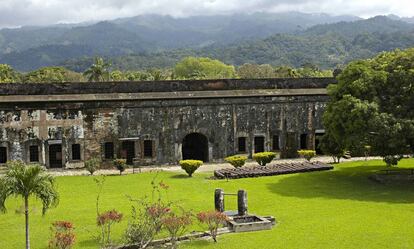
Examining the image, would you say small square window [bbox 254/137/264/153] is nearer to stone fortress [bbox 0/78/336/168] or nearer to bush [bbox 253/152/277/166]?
stone fortress [bbox 0/78/336/168]

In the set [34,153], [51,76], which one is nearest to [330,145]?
[34,153]

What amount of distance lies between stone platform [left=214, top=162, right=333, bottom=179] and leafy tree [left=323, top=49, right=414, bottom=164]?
10.5ft

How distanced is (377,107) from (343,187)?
3328 mm

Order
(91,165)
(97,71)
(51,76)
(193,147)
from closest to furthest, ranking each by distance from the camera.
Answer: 1. (91,165)
2. (193,147)
3. (97,71)
4. (51,76)

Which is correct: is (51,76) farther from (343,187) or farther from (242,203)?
(242,203)

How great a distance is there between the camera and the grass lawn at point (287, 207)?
12.7 m

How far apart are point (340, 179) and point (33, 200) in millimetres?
11950

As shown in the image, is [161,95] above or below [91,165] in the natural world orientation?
above

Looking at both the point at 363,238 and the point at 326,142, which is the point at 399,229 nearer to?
the point at 363,238

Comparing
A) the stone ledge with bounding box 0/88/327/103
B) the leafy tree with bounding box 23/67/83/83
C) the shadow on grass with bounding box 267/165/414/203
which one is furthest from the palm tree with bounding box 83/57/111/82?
the shadow on grass with bounding box 267/165/414/203

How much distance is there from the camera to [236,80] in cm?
2791

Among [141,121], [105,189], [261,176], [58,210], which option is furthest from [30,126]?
[261,176]

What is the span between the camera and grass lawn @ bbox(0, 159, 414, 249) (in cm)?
1266

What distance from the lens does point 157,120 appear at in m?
26.3
